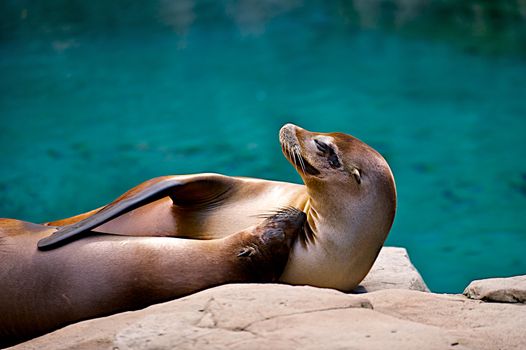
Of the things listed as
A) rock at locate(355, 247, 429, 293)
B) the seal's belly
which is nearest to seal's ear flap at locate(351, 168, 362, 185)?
the seal's belly

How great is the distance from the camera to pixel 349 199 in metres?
3.14

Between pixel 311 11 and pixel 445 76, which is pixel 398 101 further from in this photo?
Result: pixel 311 11

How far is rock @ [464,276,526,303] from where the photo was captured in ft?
9.40

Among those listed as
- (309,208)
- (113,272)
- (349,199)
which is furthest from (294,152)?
(113,272)

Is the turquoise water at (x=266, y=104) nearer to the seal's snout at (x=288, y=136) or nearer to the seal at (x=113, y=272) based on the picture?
the seal's snout at (x=288, y=136)

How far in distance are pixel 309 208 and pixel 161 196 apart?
2.11 ft

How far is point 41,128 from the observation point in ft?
29.5

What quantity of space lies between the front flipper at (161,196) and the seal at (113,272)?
0.20 feet

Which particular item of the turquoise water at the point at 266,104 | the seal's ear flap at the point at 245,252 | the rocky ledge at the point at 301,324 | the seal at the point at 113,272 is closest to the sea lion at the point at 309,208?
the seal at the point at 113,272

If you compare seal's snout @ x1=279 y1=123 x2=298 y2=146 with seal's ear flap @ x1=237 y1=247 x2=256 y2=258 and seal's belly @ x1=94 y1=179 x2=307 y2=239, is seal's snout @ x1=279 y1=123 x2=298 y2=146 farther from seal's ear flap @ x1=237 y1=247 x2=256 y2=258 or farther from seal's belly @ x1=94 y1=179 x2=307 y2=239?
seal's ear flap @ x1=237 y1=247 x2=256 y2=258

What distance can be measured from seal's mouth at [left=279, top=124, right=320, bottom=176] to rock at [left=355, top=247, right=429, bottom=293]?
0.57 meters

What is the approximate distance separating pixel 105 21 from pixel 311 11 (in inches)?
114

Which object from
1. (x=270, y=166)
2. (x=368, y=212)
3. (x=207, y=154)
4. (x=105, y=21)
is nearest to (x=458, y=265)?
(x=270, y=166)

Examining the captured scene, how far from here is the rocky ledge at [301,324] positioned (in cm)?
207
